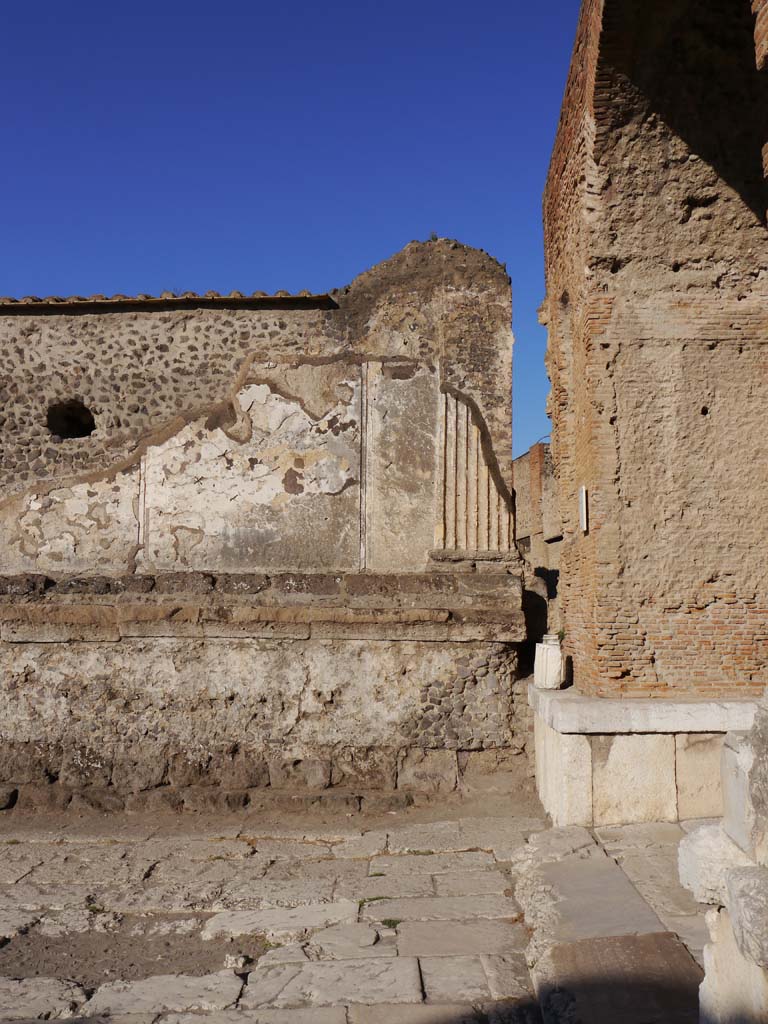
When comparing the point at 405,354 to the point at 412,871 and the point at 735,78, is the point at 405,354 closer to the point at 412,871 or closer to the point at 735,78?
the point at 735,78

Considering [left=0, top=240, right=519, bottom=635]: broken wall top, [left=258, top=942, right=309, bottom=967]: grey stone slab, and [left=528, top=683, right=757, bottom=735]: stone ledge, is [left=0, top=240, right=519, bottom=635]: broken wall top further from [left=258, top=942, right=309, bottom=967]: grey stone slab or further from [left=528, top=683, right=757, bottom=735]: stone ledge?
[left=258, top=942, right=309, bottom=967]: grey stone slab

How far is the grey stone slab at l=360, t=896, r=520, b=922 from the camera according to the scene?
4.38m

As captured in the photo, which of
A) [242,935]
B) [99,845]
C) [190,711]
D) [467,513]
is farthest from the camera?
[467,513]

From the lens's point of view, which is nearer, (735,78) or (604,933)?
(604,933)

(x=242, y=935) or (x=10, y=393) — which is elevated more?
(x=10, y=393)

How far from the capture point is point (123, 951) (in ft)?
14.1

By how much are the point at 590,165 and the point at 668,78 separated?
2.05ft

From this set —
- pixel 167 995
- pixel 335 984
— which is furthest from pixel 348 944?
pixel 167 995

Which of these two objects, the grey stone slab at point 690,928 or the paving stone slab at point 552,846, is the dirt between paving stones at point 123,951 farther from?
the grey stone slab at point 690,928

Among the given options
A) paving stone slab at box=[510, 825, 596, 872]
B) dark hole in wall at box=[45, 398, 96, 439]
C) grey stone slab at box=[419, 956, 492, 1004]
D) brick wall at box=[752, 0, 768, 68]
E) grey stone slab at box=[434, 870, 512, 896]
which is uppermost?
brick wall at box=[752, 0, 768, 68]

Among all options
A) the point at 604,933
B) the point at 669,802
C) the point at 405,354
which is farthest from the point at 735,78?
the point at 604,933

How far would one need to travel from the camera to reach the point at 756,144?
5.39 metres

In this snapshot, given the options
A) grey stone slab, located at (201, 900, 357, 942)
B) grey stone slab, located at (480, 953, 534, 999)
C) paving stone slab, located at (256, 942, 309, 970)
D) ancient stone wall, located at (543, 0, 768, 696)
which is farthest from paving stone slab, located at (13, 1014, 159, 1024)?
ancient stone wall, located at (543, 0, 768, 696)

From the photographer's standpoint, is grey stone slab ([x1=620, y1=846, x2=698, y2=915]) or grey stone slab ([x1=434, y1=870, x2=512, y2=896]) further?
grey stone slab ([x1=434, y1=870, x2=512, y2=896])
